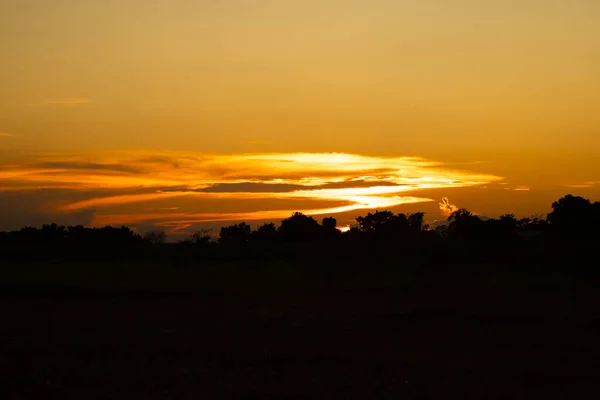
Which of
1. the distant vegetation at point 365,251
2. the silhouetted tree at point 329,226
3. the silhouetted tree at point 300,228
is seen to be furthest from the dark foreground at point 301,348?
the silhouetted tree at point 329,226

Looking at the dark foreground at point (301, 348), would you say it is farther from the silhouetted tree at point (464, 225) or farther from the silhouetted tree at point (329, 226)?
the silhouetted tree at point (329, 226)

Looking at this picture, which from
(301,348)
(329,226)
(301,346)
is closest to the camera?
(301,348)

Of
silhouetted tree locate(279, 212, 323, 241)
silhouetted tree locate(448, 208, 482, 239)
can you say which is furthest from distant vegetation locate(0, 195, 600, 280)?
silhouetted tree locate(279, 212, 323, 241)

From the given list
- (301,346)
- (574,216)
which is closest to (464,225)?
(574,216)

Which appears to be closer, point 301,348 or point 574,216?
point 301,348

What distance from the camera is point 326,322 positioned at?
22312mm

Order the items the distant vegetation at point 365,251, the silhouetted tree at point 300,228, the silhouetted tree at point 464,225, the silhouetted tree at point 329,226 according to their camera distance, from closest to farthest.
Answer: the distant vegetation at point 365,251 → the silhouetted tree at point 464,225 → the silhouetted tree at point 300,228 → the silhouetted tree at point 329,226

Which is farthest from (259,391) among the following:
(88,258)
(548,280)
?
(88,258)

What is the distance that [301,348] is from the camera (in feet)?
58.0

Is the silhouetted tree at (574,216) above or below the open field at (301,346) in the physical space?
above

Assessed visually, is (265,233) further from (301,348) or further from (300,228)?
(301,348)

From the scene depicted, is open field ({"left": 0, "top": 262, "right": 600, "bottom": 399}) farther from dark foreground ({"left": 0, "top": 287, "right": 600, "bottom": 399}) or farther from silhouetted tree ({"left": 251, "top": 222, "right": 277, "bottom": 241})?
silhouetted tree ({"left": 251, "top": 222, "right": 277, "bottom": 241})

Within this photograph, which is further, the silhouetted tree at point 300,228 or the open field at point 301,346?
the silhouetted tree at point 300,228

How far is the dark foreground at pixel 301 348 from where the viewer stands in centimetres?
1308
